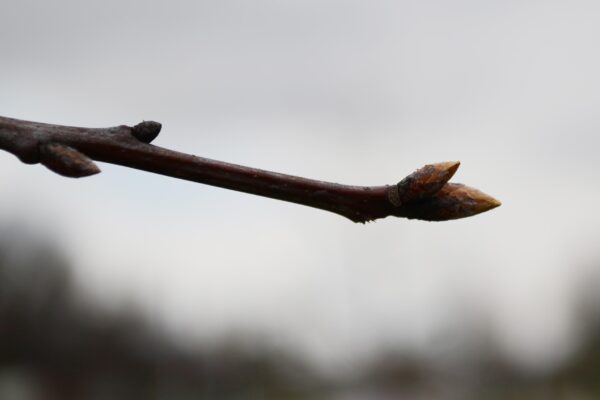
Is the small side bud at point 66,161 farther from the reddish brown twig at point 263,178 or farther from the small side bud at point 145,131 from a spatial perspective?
the small side bud at point 145,131

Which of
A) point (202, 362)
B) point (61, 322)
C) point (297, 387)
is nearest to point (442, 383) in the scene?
point (297, 387)

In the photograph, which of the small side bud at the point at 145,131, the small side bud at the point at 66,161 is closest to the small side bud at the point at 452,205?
the small side bud at the point at 145,131

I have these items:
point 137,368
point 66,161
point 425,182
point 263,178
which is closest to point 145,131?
point 66,161

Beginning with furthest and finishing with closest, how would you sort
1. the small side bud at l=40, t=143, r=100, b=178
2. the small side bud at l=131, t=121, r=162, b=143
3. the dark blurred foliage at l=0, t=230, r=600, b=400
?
the dark blurred foliage at l=0, t=230, r=600, b=400 → the small side bud at l=131, t=121, r=162, b=143 → the small side bud at l=40, t=143, r=100, b=178

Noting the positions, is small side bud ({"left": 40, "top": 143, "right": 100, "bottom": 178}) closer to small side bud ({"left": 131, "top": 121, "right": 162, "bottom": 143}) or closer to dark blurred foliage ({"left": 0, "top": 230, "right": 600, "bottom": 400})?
small side bud ({"left": 131, "top": 121, "right": 162, "bottom": 143})

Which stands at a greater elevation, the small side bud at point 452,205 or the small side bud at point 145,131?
the small side bud at point 145,131

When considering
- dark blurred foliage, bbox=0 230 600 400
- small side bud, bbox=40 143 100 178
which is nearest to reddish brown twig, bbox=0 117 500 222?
small side bud, bbox=40 143 100 178

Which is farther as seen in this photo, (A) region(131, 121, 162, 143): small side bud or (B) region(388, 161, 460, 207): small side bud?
(A) region(131, 121, 162, 143): small side bud
